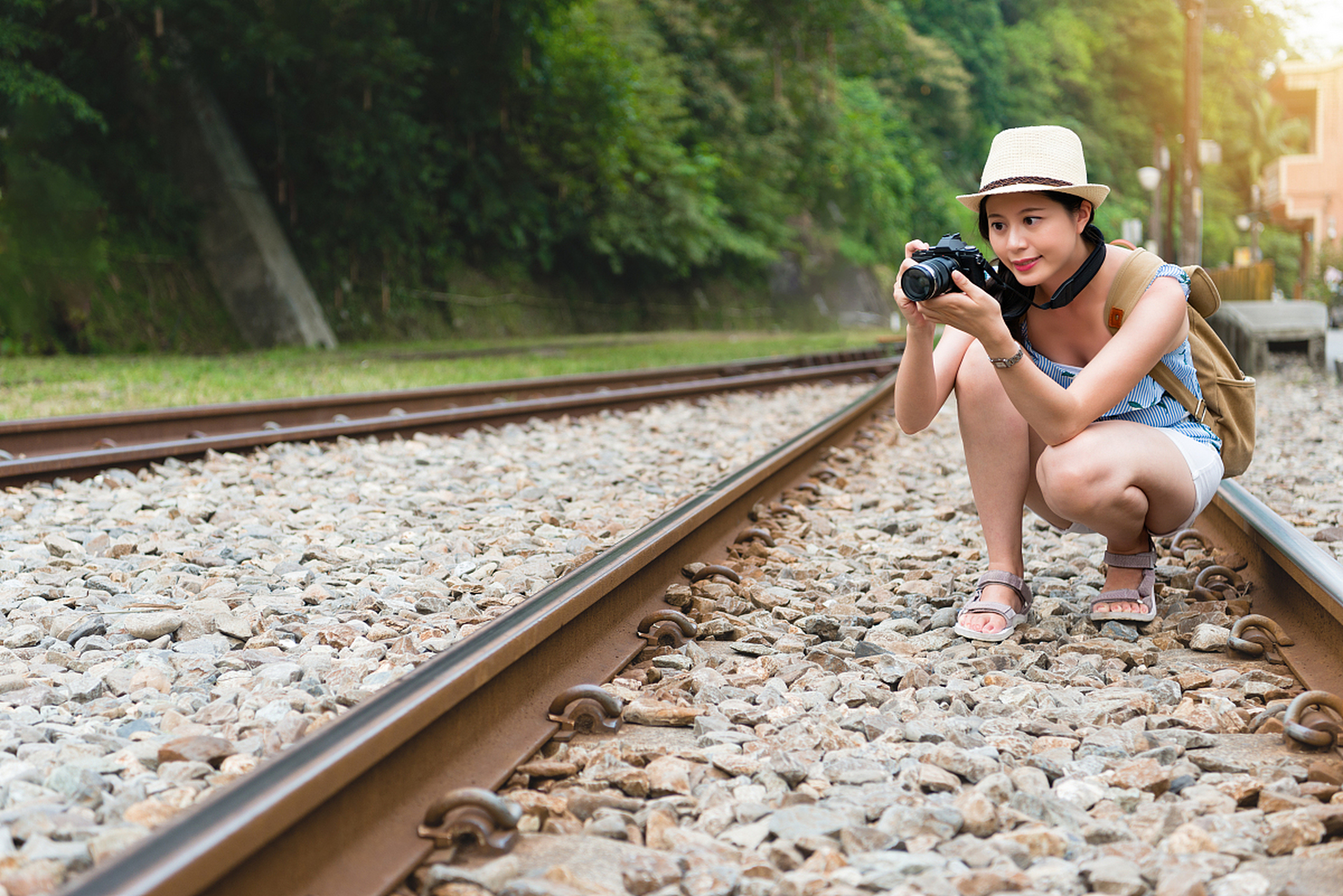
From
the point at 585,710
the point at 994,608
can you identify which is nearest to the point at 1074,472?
the point at 994,608

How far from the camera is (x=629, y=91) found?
20438mm

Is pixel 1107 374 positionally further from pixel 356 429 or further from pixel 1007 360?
pixel 356 429

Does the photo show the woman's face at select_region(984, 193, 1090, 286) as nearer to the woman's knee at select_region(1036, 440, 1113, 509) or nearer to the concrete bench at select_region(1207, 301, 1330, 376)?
the woman's knee at select_region(1036, 440, 1113, 509)

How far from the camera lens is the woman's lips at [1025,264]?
2549 millimetres

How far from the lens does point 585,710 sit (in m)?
2.12

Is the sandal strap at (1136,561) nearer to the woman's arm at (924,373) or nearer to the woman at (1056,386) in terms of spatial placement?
the woman at (1056,386)

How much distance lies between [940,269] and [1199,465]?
3.23 feet

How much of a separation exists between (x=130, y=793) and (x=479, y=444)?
448 cm

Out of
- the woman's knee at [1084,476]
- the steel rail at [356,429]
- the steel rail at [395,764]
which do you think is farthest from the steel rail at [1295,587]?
the steel rail at [356,429]

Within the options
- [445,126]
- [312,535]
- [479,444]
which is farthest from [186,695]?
[445,126]

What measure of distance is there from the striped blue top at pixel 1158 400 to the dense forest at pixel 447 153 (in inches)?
528

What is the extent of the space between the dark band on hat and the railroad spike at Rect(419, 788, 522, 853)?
5.45ft

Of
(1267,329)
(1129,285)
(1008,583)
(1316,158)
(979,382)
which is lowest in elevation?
(1267,329)

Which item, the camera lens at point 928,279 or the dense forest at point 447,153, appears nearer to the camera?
the camera lens at point 928,279
